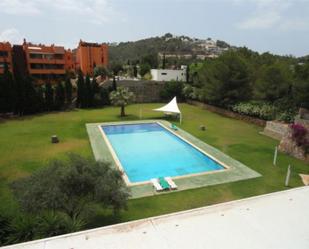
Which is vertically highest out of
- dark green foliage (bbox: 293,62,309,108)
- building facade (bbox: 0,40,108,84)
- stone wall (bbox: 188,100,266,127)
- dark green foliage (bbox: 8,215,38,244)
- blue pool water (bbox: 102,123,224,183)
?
building facade (bbox: 0,40,108,84)

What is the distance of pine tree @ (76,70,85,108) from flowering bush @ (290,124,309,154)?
22.0 m

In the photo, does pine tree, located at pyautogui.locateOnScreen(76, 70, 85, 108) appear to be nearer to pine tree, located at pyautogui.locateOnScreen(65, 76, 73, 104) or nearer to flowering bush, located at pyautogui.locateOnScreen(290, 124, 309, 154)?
pine tree, located at pyautogui.locateOnScreen(65, 76, 73, 104)

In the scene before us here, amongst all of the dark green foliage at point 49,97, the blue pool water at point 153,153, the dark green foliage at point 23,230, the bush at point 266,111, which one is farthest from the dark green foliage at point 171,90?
the dark green foliage at point 23,230

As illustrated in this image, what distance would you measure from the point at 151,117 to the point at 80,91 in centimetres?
967

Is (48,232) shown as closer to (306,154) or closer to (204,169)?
(204,169)

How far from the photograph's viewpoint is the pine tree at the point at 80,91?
27.1 meters

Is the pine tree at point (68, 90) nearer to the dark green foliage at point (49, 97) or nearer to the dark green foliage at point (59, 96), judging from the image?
the dark green foliage at point (59, 96)

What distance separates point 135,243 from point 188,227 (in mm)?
1057

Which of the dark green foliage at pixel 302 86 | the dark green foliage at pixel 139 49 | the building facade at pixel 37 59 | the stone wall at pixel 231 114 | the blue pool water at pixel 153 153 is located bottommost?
the blue pool water at pixel 153 153

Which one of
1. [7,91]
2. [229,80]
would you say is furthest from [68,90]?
[229,80]

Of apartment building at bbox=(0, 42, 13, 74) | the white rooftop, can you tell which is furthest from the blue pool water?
apartment building at bbox=(0, 42, 13, 74)

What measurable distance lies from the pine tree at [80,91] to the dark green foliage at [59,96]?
69.5 inches

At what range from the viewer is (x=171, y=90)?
109 feet

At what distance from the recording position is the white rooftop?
12.5 ft
